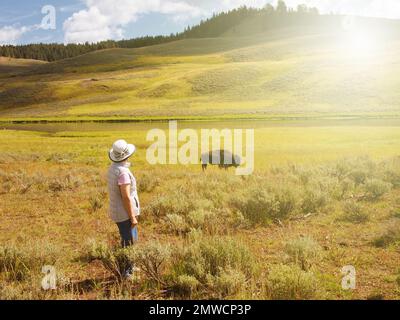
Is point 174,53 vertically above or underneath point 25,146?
above

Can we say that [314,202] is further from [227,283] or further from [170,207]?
[227,283]

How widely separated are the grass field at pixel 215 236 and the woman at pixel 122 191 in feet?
1.44

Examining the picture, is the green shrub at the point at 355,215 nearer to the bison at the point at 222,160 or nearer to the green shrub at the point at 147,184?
the green shrub at the point at 147,184

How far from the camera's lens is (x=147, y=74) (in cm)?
10944

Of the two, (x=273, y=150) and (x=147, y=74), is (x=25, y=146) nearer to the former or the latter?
(x=273, y=150)

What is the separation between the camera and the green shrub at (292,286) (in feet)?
20.2

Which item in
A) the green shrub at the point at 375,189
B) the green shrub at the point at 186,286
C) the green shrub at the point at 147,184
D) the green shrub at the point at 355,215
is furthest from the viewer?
the green shrub at the point at 147,184

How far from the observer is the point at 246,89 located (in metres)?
83.9

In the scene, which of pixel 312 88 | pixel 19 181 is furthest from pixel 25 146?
pixel 312 88

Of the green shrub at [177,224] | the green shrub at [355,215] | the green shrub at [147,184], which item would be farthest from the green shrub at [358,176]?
the green shrub at [177,224]

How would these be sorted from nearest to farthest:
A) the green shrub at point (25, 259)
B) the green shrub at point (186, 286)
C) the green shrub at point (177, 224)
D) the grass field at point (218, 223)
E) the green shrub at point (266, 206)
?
1. the green shrub at point (186, 286)
2. the grass field at point (218, 223)
3. the green shrub at point (25, 259)
4. the green shrub at point (177, 224)
5. the green shrub at point (266, 206)

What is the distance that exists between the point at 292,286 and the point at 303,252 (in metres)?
1.49

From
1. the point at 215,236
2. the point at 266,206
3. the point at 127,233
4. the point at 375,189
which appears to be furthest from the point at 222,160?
the point at 127,233

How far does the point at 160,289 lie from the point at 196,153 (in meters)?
21.3
